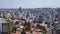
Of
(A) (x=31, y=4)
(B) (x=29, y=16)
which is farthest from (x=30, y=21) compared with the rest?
(A) (x=31, y=4)

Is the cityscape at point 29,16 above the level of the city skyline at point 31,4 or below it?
below

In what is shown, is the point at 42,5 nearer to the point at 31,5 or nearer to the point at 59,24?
the point at 31,5

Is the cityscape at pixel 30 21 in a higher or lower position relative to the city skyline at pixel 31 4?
lower

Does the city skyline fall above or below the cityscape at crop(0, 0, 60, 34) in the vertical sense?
above

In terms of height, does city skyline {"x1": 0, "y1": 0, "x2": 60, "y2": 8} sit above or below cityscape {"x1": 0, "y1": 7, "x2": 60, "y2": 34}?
above

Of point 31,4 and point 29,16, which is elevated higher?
point 31,4

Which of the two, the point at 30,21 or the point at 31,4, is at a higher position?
the point at 31,4

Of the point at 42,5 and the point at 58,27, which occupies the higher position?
the point at 42,5

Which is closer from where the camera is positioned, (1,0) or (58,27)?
(1,0)

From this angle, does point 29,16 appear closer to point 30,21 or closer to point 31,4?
point 30,21

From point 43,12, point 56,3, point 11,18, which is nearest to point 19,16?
point 11,18

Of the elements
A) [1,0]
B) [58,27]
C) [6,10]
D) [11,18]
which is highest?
[1,0]
